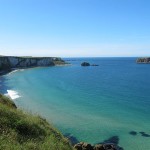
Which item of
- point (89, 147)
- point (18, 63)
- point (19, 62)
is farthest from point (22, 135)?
point (19, 62)

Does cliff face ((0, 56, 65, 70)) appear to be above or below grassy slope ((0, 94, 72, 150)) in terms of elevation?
below

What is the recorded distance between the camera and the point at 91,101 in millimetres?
A: 55312

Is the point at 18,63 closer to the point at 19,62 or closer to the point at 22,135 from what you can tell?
the point at 19,62

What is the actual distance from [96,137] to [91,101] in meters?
23.6

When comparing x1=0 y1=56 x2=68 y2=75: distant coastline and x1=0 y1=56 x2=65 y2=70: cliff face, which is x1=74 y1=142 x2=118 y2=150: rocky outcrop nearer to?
x1=0 y1=56 x2=68 y2=75: distant coastline

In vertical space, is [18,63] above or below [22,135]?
below

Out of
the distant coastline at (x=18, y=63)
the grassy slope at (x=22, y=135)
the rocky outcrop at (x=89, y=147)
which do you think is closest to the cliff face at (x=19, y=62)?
the distant coastline at (x=18, y=63)

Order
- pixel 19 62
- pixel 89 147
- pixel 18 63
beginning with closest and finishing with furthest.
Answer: pixel 89 147 → pixel 18 63 → pixel 19 62

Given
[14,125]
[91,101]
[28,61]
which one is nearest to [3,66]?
[28,61]

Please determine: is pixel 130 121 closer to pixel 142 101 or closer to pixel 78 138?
pixel 78 138

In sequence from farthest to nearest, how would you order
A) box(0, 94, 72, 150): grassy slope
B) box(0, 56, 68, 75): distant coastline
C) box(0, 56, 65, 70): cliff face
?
box(0, 56, 65, 70): cliff face, box(0, 56, 68, 75): distant coastline, box(0, 94, 72, 150): grassy slope

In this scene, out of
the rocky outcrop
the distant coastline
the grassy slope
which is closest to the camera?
the grassy slope

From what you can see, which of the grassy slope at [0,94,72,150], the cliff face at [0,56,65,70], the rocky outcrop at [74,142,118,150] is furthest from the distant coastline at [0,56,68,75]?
the grassy slope at [0,94,72,150]

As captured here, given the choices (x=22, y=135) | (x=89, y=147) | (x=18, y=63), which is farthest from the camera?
(x=18, y=63)
